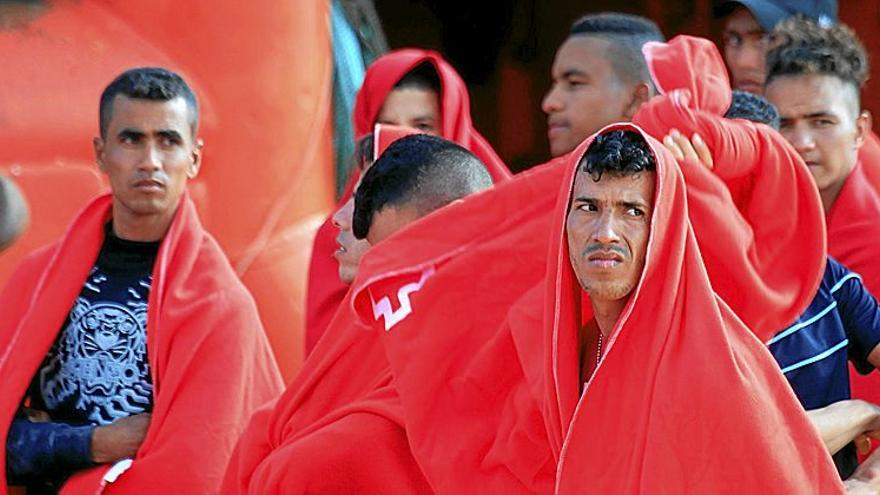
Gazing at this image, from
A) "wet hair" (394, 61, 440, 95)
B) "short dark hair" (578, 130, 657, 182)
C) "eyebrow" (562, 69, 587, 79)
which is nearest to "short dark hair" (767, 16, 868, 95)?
"eyebrow" (562, 69, 587, 79)

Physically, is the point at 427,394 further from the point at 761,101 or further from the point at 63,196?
the point at 63,196

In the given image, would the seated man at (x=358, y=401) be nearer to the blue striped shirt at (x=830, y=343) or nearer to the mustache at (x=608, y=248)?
the mustache at (x=608, y=248)

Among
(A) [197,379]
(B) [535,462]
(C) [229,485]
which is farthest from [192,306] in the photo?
(B) [535,462]

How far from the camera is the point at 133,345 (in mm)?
4305

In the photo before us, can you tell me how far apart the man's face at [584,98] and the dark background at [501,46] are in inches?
121

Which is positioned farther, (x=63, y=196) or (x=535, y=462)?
(x=63, y=196)

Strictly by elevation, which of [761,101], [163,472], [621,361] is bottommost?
[163,472]

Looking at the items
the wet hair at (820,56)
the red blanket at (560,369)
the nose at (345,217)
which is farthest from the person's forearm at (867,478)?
the nose at (345,217)

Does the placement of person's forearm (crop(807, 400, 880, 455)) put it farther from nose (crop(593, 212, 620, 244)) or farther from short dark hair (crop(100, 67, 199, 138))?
short dark hair (crop(100, 67, 199, 138))

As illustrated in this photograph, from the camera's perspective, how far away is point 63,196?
546cm

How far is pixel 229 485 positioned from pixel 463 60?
172 inches

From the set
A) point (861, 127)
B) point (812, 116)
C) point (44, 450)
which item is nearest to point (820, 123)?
point (812, 116)

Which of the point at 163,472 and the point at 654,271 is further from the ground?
the point at 654,271

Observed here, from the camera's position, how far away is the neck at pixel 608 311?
332cm
